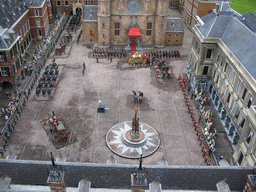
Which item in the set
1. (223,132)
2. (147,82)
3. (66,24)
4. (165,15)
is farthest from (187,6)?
(223,132)

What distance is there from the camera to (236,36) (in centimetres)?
4669

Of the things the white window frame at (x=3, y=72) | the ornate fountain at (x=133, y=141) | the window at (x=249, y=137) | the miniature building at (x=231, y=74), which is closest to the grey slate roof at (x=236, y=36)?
the miniature building at (x=231, y=74)

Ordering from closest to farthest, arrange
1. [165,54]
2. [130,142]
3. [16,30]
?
1. [130,142]
2. [16,30]
3. [165,54]

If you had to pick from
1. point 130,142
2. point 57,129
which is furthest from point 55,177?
point 57,129

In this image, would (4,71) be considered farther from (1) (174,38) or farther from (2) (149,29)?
(1) (174,38)

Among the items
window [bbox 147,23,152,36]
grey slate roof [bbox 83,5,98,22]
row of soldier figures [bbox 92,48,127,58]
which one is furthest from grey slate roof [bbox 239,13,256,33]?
grey slate roof [bbox 83,5,98,22]

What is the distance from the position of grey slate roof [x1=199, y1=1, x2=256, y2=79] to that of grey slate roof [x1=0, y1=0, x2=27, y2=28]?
4392 centimetres

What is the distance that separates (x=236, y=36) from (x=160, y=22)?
3020 centimetres

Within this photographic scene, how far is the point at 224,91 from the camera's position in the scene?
47.1 m

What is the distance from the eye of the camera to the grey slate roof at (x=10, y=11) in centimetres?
6000

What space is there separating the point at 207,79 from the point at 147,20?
2879cm

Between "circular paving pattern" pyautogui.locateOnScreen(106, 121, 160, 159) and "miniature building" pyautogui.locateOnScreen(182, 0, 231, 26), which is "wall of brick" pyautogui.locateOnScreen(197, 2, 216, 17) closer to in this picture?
"miniature building" pyautogui.locateOnScreen(182, 0, 231, 26)

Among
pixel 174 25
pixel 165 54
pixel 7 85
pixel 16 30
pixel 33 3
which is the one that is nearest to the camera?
pixel 7 85

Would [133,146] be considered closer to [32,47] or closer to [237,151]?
[237,151]
